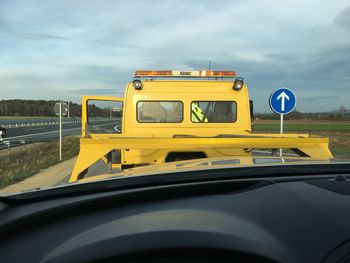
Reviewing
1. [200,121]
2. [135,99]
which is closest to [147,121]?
[135,99]

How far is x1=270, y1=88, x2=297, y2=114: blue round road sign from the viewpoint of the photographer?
1409 centimetres

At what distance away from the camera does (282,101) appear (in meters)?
14.1

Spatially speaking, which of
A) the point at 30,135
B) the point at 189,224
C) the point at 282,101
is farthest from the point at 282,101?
the point at 30,135

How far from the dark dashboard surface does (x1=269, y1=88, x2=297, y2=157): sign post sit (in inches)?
490

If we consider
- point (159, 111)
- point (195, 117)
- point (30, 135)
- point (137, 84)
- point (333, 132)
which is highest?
point (137, 84)

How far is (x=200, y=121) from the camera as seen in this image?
356 inches

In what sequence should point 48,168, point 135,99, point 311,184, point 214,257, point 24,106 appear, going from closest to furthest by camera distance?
point 214,257, point 311,184, point 135,99, point 48,168, point 24,106

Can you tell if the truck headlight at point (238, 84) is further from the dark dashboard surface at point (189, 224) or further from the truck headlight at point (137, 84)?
the dark dashboard surface at point (189, 224)

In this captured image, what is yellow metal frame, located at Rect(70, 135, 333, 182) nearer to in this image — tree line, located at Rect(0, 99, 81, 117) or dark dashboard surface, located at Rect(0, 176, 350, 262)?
dark dashboard surface, located at Rect(0, 176, 350, 262)

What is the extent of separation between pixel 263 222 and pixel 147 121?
288 inches

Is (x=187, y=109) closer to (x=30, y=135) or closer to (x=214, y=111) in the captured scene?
(x=214, y=111)

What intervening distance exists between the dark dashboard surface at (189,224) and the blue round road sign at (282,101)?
40.8 ft

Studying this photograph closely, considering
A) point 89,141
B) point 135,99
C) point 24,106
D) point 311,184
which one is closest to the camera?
point 311,184

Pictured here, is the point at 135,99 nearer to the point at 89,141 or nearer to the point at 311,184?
the point at 89,141
